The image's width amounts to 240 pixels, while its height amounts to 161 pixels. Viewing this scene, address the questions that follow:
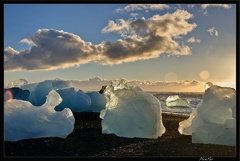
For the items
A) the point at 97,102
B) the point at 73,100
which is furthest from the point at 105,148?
the point at 97,102

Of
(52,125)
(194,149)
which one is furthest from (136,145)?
(52,125)

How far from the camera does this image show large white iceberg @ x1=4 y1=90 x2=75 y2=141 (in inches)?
247

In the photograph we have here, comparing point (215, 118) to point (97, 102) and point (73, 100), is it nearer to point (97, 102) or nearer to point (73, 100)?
point (73, 100)

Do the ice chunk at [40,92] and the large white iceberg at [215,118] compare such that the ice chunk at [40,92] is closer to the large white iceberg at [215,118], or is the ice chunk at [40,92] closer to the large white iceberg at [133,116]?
the large white iceberg at [133,116]

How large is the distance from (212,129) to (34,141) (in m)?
3.78

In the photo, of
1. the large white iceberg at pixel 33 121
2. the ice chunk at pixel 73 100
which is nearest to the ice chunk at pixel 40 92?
the ice chunk at pixel 73 100

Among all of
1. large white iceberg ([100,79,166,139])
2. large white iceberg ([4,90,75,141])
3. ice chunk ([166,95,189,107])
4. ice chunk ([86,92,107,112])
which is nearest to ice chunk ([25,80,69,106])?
ice chunk ([86,92,107,112])

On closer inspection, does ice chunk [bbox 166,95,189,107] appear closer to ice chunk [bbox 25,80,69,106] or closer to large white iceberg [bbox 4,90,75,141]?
ice chunk [bbox 25,80,69,106]

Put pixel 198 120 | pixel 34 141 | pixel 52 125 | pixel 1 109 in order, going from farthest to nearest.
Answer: pixel 198 120
pixel 52 125
pixel 34 141
pixel 1 109

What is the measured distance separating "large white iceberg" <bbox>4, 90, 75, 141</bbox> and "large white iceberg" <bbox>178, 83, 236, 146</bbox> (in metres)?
2.90

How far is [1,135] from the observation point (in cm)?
423

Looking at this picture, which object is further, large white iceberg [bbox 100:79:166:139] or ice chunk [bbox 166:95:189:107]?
ice chunk [bbox 166:95:189:107]

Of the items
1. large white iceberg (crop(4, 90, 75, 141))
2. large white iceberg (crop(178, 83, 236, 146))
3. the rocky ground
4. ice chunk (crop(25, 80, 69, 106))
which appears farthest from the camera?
ice chunk (crop(25, 80, 69, 106))
